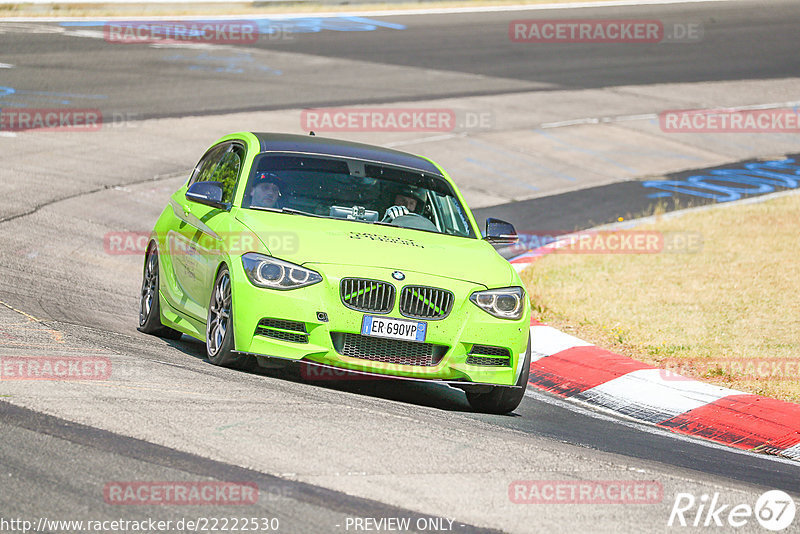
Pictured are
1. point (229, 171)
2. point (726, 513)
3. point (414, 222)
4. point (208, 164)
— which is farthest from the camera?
point (208, 164)

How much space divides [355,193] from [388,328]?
5.61ft

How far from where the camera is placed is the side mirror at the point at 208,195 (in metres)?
8.44

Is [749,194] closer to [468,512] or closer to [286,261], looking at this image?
[286,261]

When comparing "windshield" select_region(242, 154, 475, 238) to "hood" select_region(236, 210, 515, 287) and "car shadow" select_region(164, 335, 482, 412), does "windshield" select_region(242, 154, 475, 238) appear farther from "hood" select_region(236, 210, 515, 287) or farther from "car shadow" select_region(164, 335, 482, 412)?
"car shadow" select_region(164, 335, 482, 412)

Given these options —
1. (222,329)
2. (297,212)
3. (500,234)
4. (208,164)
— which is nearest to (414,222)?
(500,234)

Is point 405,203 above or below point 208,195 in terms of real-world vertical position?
below

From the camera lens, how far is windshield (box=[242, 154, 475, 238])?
862 cm

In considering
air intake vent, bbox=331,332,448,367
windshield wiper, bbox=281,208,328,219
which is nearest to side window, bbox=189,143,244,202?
windshield wiper, bbox=281,208,328,219

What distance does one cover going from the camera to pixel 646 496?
18.6 ft

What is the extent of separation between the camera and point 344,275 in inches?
295

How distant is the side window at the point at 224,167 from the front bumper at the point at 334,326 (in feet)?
4.72

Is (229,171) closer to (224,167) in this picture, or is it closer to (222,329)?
(224,167)

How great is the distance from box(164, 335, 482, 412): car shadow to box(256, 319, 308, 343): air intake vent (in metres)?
0.19

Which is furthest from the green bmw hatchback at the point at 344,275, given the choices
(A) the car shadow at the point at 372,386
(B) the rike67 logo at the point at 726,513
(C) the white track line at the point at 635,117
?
(C) the white track line at the point at 635,117
